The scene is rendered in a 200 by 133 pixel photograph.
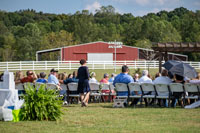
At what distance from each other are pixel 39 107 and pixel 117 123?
79.9 inches

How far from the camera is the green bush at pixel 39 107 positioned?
1120 centimetres

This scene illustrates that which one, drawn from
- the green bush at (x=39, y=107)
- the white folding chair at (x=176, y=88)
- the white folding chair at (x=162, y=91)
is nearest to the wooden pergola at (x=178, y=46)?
the white folding chair at (x=162, y=91)

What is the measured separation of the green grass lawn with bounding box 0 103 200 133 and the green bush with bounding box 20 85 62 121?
0.33 m

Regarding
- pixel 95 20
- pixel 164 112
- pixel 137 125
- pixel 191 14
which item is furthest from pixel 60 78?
pixel 95 20

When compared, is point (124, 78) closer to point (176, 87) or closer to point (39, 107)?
point (176, 87)

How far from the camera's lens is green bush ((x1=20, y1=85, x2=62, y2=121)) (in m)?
11.2

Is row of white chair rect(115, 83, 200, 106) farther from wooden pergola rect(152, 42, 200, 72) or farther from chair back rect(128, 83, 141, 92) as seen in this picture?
wooden pergola rect(152, 42, 200, 72)

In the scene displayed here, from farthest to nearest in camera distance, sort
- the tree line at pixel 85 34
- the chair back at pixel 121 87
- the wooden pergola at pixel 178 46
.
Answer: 1. the tree line at pixel 85 34
2. the wooden pergola at pixel 178 46
3. the chair back at pixel 121 87

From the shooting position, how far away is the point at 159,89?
15.1 metres

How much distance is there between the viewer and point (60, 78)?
19016 millimetres

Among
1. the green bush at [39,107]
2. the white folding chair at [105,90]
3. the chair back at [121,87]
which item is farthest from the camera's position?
the white folding chair at [105,90]

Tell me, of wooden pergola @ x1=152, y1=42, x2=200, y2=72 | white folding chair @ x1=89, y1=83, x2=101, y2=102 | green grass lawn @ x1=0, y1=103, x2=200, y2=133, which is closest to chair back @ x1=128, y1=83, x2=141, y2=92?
green grass lawn @ x1=0, y1=103, x2=200, y2=133

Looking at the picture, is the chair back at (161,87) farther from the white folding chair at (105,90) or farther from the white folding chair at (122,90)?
the white folding chair at (105,90)

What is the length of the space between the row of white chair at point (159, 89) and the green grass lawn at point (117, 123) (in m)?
1.39
